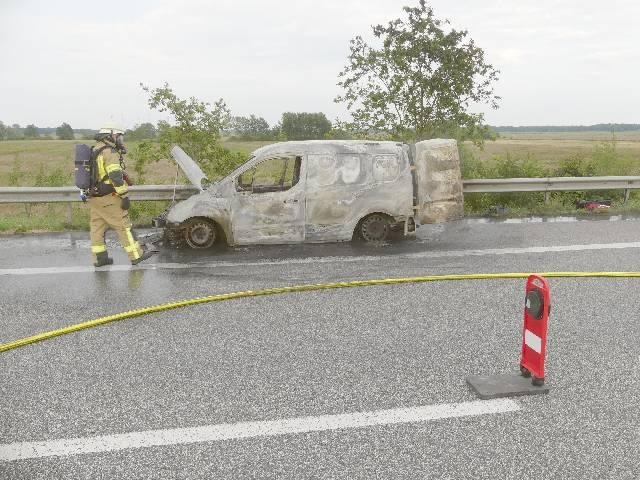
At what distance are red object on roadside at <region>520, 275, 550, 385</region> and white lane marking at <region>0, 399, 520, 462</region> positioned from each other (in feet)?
1.17

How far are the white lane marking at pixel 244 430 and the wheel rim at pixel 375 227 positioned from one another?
5.12 meters

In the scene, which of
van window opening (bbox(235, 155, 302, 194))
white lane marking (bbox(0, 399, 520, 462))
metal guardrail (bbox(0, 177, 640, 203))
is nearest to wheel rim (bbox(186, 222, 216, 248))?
van window opening (bbox(235, 155, 302, 194))

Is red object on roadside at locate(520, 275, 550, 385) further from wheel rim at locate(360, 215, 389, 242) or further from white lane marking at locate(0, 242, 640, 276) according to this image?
wheel rim at locate(360, 215, 389, 242)

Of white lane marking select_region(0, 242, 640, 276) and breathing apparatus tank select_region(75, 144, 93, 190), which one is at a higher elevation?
breathing apparatus tank select_region(75, 144, 93, 190)

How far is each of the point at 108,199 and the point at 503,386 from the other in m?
5.98

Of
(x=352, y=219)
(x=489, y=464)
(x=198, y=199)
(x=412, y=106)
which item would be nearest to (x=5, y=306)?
(x=198, y=199)

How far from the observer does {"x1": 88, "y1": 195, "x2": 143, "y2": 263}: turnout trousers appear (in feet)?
25.5

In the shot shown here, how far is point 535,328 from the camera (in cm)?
410

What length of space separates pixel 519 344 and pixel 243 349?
103 inches

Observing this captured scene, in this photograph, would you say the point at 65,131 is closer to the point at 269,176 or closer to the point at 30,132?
the point at 30,132

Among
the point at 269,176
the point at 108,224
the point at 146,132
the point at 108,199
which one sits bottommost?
the point at 108,224

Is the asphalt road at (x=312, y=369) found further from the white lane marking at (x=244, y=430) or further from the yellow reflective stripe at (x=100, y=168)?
the yellow reflective stripe at (x=100, y=168)

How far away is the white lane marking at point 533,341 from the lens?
4.10 meters

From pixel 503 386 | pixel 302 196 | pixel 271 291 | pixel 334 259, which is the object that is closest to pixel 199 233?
pixel 302 196
